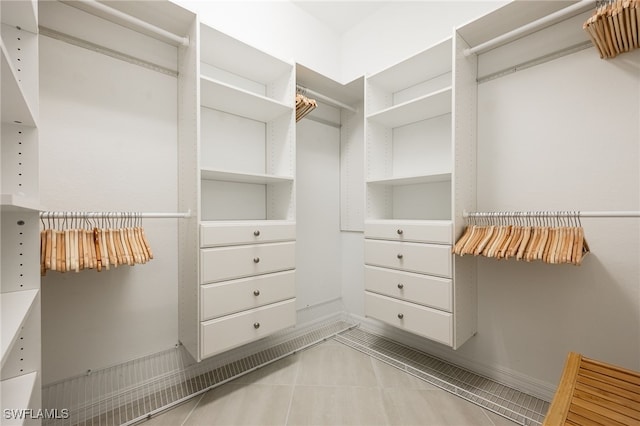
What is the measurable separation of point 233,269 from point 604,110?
2332 mm

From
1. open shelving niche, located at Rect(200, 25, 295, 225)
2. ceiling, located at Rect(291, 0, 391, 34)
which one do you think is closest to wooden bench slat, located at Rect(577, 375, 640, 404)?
open shelving niche, located at Rect(200, 25, 295, 225)

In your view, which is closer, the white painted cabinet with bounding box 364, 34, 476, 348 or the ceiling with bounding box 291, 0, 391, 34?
the white painted cabinet with bounding box 364, 34, 476, 348

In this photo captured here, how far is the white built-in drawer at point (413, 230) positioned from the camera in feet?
6.01

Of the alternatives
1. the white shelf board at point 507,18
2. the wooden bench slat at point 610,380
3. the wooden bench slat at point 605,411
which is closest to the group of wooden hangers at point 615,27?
the white shelf board at point 507,18

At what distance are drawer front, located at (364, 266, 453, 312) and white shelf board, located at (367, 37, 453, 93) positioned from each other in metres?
1.54

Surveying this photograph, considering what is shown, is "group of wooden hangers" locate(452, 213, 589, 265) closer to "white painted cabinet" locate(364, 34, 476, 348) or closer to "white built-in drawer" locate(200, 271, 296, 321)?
"white painted cabinet" locate(364, 34, 476, 348)

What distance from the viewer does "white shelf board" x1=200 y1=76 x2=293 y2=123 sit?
187cm

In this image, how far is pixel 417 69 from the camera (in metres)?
2.20

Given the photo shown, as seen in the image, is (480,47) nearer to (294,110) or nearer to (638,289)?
(294,110)

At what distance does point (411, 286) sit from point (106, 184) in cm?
206

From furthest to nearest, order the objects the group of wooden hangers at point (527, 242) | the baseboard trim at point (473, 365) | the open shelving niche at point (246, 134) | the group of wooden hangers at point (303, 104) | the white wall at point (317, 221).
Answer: the white wall at point (317, 221), the group of wooden hangers at point (303, 104), the open shelving niche at point (246, 134), the baseboard trim at point (473, 365), the group of wooden hangers at point (527, 242)

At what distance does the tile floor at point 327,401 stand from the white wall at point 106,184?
1.72 ft

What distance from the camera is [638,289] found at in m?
1.49

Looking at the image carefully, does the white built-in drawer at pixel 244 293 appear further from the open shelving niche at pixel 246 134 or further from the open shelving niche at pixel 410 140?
the open shelving niche at pixel 410 140
